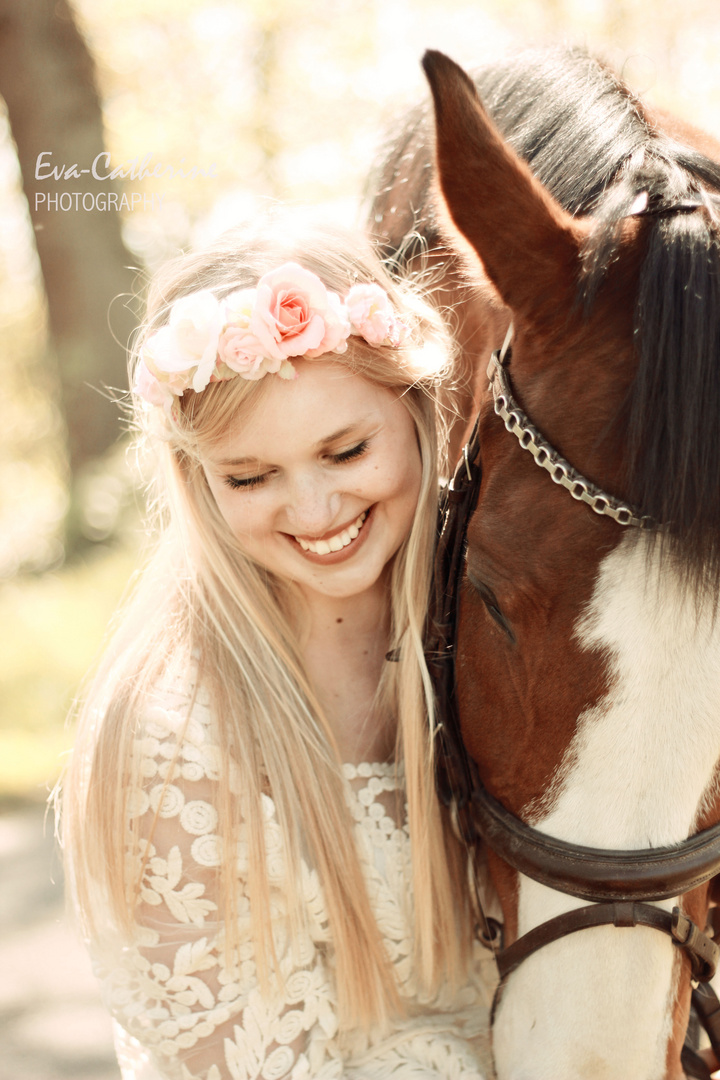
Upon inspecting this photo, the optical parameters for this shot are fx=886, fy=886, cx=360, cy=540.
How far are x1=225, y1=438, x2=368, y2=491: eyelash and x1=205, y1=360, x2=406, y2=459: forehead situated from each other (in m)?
0.04

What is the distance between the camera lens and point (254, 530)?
1.56m

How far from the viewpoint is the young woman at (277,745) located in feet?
4.89

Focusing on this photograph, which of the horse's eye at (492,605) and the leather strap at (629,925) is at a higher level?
the horse's eye at (492,605)

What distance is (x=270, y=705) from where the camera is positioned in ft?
5.37

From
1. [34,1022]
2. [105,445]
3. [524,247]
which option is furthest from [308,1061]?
[105,445]

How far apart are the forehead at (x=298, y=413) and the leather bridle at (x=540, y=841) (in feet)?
0.76

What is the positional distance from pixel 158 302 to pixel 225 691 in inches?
29.4

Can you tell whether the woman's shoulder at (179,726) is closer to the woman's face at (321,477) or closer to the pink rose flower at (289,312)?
the woman's face at (321,477)

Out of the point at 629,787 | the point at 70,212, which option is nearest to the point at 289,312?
the point at 629,787

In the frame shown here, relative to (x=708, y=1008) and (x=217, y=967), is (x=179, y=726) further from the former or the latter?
(x=708, y=1008)

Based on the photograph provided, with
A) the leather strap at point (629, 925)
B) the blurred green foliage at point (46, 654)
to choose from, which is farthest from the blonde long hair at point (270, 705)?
the blurred green foliage at point (46, 654)

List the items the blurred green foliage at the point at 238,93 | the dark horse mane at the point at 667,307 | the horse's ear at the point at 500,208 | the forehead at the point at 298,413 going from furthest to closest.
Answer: the blurred green foliage at the point at 238,93 < the forehead at the point at 298,413 < the horse's ear at the point at 500,208 < the dark horse mane at the point at 667,307

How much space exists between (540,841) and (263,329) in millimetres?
869

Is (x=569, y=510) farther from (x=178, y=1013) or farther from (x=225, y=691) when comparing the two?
(x=178, y=1013)
